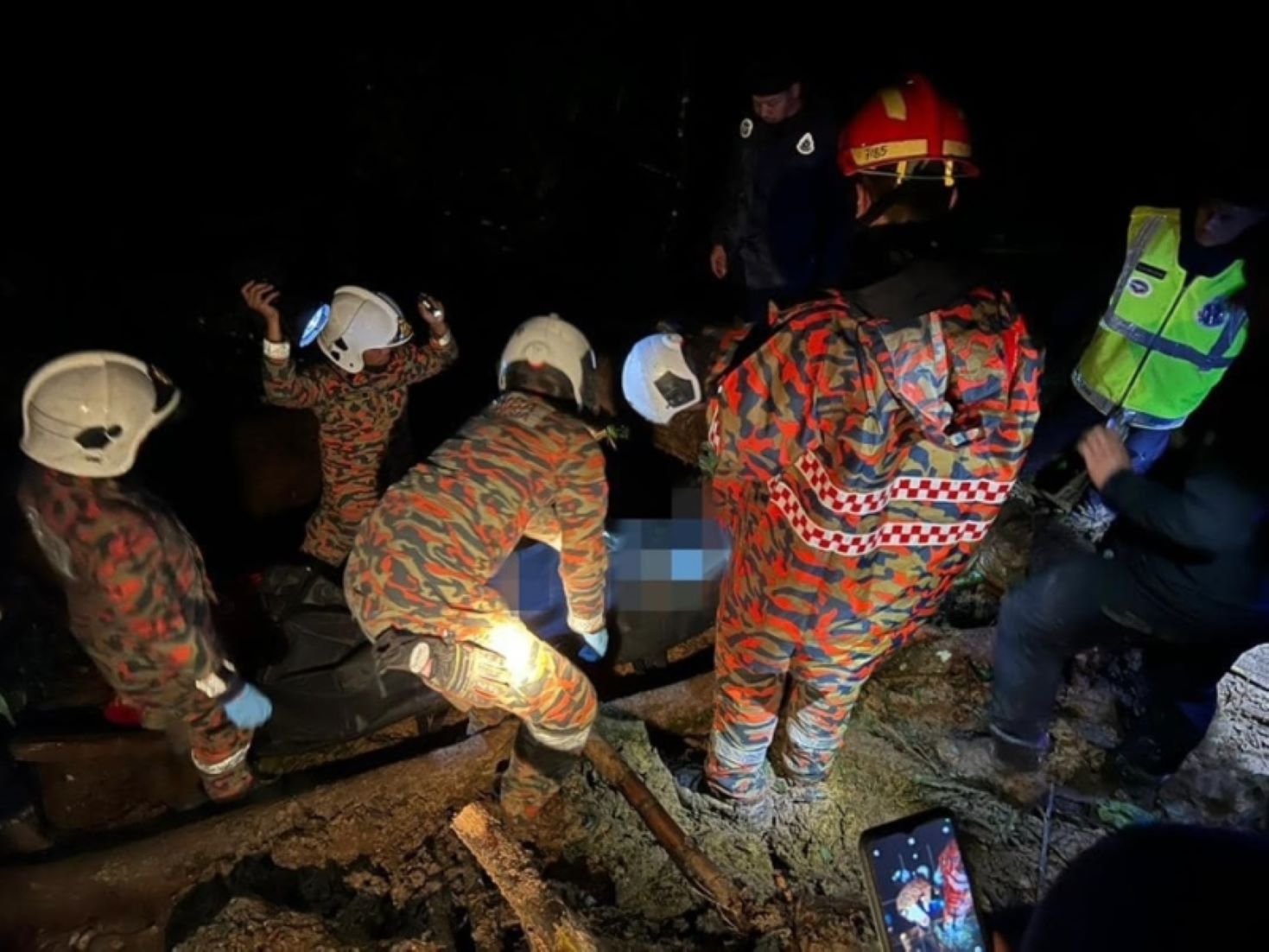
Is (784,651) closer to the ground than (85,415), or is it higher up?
closer to the ground

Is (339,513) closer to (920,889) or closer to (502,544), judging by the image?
(502,544)

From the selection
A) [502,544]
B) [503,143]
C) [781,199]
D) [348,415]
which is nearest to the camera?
[502,544]

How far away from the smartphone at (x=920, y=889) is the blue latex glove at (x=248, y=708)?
91.7 inches

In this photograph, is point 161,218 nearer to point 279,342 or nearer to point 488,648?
point 279,342

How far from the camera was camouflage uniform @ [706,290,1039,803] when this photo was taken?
2.21 meters

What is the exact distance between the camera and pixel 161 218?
784 cm

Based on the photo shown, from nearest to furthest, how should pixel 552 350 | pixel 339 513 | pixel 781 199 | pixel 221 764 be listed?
pixel 552 350 < pixel 221 764 < pixel 339 513 < pixel 781 199

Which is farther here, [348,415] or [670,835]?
[348,415]

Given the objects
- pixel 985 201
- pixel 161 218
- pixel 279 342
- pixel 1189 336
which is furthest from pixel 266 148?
pixel 1189 336

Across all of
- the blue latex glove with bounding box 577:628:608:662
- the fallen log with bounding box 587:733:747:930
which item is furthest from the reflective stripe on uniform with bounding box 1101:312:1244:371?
the fallen log with bounding box 587:733:747:930

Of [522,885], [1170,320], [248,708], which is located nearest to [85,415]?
[248,708]

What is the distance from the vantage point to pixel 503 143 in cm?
795

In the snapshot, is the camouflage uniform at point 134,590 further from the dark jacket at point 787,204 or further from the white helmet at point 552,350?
the dark jacket at point 787,204

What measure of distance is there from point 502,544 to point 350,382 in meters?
1.55
